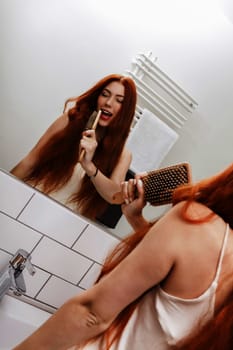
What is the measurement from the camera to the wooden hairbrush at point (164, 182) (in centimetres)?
102

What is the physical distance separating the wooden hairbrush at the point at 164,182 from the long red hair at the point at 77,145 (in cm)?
15

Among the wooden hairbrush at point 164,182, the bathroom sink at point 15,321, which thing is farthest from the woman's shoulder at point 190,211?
the bathroom sink at point 15,321

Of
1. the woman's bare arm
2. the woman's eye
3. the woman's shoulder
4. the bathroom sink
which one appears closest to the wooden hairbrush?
the woman's bare arm

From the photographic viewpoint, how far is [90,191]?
119 cm

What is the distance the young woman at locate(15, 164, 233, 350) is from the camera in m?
0.60

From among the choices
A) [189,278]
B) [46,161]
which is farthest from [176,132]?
[189,278]

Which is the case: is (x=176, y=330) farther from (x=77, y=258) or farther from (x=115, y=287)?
(x=77, y=258)

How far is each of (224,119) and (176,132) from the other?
0.19 metres

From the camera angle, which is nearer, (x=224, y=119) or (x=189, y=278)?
(x=189, y=278)

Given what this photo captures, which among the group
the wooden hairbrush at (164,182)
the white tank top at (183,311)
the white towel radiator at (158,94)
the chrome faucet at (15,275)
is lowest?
the chrome faucet at (15,275)

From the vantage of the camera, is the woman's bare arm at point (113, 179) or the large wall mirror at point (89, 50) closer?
the large wall mirror at point (89, 50)

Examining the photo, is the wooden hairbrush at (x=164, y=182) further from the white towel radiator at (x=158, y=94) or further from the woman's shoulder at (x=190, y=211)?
the woman's shoulder at (x=190, y=211)

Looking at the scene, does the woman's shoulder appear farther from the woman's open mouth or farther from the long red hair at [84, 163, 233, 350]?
the woman's open mouth

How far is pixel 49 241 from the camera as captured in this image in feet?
3.94
